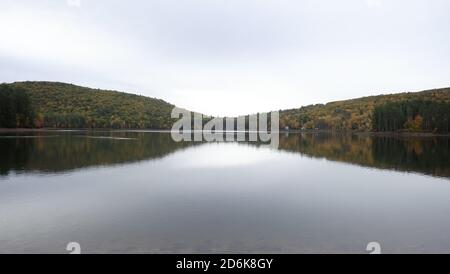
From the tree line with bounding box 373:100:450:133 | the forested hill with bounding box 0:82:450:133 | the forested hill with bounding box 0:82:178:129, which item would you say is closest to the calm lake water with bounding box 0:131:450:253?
the forested hill with bounding box 0:82:450:133

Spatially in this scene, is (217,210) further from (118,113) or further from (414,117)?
(118,113)

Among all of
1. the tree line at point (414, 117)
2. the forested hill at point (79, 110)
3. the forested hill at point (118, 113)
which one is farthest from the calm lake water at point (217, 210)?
the forested hill at point (79, 110)

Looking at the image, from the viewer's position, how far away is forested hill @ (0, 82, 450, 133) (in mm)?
99750

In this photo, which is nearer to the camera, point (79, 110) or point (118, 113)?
point (79, 110)

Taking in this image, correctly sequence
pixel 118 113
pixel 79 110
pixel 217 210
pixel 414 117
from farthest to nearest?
pixel 118 113 < pixel 79 110 < pixel 414 117 < pixel 217 210

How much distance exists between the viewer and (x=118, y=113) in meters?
180

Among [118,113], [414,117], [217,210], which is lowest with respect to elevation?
[217,210]

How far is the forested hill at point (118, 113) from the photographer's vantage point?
9975 centimetres

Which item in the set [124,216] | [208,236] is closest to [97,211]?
[124,216]

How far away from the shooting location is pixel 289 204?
16.5 metres

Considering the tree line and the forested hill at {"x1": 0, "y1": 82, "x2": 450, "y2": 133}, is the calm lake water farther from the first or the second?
the tree line

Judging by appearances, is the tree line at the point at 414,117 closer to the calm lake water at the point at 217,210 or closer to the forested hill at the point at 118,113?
the forested hill at the point at 118,113

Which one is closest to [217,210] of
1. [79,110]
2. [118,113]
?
[79,110]
